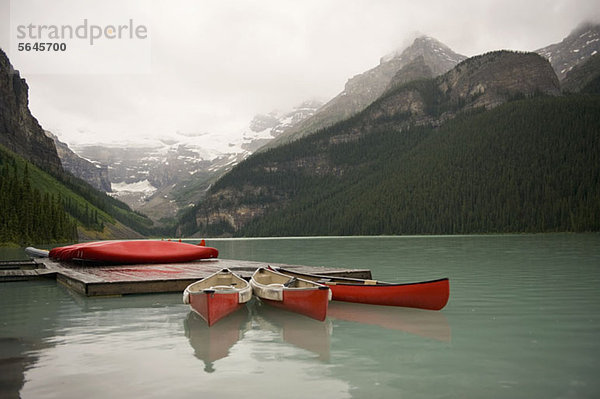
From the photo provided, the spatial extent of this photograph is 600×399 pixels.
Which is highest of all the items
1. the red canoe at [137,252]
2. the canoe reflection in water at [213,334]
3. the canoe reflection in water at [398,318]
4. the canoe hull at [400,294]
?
the red canoe at [137,252]

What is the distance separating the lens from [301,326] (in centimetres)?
1526

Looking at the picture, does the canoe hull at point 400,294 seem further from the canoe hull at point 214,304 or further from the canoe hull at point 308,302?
the canoe hull at point 214,304

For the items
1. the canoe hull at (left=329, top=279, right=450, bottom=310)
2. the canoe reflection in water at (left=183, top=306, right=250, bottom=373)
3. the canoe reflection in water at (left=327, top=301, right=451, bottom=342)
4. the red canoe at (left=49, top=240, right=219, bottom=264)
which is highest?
the red canoe at (left=49, top=240, right=219, bottom=264)

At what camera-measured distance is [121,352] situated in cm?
1209

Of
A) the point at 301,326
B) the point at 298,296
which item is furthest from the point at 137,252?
the point at 301,326

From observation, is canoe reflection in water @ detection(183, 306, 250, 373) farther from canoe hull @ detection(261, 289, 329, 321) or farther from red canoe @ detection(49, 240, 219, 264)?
red canoe @ detection(49, 240, 219, 264)

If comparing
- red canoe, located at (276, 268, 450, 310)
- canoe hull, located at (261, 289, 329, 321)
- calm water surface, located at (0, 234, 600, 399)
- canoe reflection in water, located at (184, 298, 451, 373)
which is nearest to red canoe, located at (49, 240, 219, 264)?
calm water surface, located at (0, 234, 600, 399)

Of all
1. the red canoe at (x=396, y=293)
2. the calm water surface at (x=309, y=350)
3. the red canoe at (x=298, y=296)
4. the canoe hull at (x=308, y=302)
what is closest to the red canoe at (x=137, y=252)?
the calm water surface at (x=309, y=350)

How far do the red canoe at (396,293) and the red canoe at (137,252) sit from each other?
17329 mm

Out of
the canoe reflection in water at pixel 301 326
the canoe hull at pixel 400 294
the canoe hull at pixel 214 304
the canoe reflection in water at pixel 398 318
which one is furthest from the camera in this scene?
the canoe hull at pixel 400 294

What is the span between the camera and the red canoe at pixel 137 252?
106 ft

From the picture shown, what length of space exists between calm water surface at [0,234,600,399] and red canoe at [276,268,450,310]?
14.9 inches

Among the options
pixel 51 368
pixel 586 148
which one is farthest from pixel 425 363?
pixel 586 148

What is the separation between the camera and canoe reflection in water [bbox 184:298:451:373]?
12.7 meters
